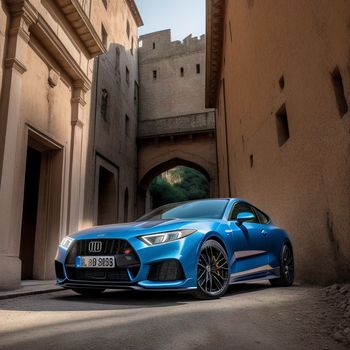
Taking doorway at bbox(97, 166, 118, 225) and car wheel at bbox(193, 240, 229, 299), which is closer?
car wheel at bbox(193, 240, 229, 299)

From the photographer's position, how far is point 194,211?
5348 millimetres

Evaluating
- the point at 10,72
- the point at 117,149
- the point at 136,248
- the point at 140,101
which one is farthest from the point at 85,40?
the point at 140,101

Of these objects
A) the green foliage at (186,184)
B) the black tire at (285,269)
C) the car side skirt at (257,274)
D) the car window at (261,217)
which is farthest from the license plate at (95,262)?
the green foliage at (186,184)

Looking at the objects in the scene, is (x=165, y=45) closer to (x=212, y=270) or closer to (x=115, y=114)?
(x=115, y=114)

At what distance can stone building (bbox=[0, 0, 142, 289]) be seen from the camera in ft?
25.8

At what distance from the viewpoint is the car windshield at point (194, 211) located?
5.18 metres

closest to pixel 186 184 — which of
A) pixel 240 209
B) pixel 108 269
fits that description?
pixel 240 209

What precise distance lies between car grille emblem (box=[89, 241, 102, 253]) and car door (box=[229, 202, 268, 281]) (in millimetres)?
1714

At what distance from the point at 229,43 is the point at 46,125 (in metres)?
9.56

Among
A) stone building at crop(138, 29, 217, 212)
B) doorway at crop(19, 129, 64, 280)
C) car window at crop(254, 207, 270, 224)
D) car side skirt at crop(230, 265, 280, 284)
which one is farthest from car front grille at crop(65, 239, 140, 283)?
stone building at crop(138, 29, 217, 212)

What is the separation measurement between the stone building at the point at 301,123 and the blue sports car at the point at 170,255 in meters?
1.42

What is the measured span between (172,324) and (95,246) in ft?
5.49

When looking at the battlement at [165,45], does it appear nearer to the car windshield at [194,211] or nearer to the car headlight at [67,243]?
the car windshield at [194,211]

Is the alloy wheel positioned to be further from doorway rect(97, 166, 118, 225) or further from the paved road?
doorway rect(97, 166, 118, 225)
